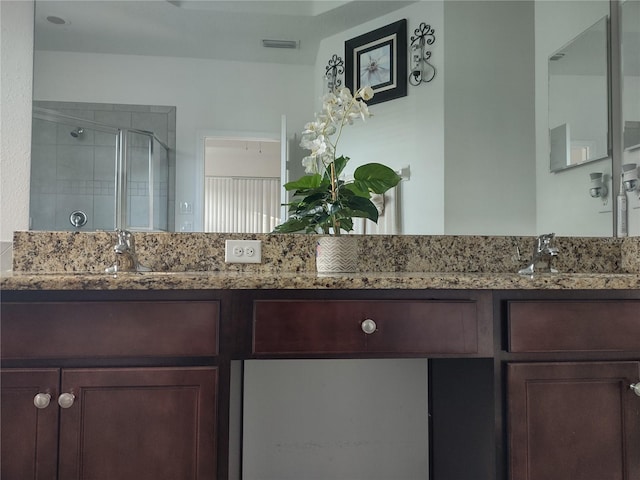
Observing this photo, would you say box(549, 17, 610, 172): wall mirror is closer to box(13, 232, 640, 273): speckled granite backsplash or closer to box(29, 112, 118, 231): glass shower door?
box(13, 232, 640, 273): speckled granite backsplash

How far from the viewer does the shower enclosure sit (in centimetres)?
144

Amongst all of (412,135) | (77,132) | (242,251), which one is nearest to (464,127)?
(412,135)

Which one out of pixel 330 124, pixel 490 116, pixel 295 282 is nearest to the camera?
pixel 295 282

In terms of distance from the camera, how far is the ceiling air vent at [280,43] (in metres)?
1.59

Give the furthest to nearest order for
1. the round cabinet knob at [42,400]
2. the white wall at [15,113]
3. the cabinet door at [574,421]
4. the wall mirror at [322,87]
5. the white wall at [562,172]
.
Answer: the white wall at [562,172]
the wall mirror at [322,87]
the white wall at [15,113]
the cabinet door at [574,421]
the round cabinet knob at [42,400]

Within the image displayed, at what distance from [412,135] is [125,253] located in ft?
3.63

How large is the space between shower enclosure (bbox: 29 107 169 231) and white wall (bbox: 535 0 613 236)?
1.46 m

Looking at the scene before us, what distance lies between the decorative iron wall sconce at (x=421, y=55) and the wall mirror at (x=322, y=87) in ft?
0.11

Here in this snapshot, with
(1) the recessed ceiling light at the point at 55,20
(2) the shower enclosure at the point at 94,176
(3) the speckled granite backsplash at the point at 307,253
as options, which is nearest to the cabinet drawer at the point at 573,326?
(3) the speckled granite backsplash at the point at 307,253

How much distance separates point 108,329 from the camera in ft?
3.17

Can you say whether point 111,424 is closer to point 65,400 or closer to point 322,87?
point 65,400

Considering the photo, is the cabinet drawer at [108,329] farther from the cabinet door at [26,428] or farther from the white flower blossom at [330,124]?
the white flower blossom at [330,124]

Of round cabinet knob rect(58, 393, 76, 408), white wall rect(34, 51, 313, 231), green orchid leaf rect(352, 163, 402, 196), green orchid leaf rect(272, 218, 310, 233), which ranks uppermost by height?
white wall rect(34, 51, 313, 231)

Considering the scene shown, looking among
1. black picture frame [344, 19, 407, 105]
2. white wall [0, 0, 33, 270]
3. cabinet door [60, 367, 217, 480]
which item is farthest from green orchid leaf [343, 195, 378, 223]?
white wall [0, 0, 33, 270]
